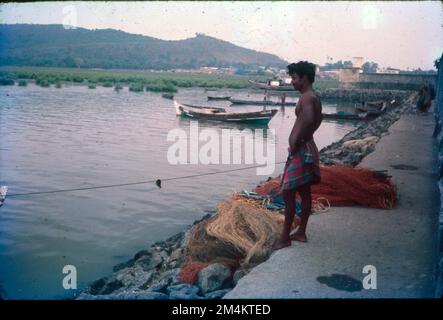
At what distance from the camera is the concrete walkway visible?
348cm

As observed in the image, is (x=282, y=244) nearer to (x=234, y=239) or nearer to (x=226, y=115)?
(x=234, y=239)

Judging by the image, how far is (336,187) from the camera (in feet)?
20.2

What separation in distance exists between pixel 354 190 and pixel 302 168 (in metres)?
2.19

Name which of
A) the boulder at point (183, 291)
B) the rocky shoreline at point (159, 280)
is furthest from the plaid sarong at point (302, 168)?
the boulder at point (183, 291)

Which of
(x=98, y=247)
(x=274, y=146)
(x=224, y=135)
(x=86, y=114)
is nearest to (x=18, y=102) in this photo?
(x=86, y=114)

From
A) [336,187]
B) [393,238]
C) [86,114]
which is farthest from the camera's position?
[86,114]

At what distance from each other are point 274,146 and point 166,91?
128ft

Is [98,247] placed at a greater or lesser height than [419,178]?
lesser

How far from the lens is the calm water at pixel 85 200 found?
696 centimetres

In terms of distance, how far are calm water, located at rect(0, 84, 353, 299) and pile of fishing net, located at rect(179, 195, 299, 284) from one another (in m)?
2.15

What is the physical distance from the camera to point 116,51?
112 m

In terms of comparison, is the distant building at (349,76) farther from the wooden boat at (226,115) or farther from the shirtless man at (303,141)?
the shirtless man at (303,141)

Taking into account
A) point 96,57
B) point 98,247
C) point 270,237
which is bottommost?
point 98,247

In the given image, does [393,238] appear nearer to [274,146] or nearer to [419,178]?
[419,178]
